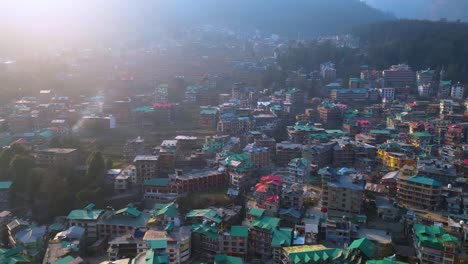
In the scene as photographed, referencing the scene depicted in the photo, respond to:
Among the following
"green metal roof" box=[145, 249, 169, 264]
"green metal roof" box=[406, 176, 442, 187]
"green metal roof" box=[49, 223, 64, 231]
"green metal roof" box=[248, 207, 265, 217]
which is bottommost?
"green metal roof" box=[49, 223, 64, 231]

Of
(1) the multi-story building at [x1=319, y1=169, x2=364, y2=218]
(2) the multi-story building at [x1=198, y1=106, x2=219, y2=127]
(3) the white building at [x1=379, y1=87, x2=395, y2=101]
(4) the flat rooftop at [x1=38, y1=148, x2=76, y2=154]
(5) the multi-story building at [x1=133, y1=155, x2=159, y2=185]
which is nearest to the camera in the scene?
(1) the multi-story building at [x1=319, y1=169, x2=364, y2=218]

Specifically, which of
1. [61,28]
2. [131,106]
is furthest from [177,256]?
[61,28]

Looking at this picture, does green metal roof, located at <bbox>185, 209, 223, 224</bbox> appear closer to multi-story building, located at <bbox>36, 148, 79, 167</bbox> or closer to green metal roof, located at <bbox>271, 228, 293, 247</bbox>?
green metal roof, located at <bbox>271, 228, 293, 247</bbox>

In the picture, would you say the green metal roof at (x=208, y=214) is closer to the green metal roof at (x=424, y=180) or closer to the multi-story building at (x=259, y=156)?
the multi-story building at (x=259, y=156)

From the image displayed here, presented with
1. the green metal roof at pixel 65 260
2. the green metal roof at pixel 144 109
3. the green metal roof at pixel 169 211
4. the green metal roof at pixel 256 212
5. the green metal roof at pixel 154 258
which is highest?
the green metal roof at pixel 144 109

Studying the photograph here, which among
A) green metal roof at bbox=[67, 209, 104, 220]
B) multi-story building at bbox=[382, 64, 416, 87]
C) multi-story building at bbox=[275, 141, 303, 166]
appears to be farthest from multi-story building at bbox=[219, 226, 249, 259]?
multi-story building at bbox=[382, 64, 416, 87]

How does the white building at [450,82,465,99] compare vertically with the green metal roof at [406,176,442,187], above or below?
above

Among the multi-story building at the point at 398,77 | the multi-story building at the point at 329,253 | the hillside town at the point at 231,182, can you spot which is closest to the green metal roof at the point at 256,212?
the hillside town at the point at 231,182
